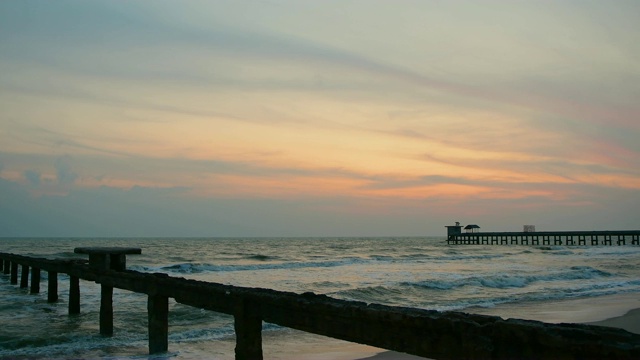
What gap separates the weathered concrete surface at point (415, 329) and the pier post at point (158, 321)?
63.4 inches

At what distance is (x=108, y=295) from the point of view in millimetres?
10633

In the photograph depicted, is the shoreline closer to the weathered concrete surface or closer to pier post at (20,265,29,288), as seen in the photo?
the weathered concrete surface

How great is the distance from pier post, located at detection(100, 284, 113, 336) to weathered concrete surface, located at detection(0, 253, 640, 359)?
14.2 ft

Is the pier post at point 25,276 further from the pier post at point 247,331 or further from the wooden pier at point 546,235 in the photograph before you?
the wooden pier at point 546,235

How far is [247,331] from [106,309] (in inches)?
230

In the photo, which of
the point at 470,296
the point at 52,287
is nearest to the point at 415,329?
the point at 52,287

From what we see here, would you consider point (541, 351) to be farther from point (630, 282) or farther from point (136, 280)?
point (630, 282)

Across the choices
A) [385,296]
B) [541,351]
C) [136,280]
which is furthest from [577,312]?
[541,351]

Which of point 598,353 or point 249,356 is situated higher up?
point 598,353

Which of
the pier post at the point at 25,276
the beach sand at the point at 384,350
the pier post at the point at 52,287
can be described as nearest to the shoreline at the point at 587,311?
the beach sand at the point at 384,350

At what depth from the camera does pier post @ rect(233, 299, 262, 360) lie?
610 cm

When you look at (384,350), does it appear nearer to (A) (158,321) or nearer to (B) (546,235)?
(A) (158,321)

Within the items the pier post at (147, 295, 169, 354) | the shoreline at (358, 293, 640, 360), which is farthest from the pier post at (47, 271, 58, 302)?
the shoreline at (358, 293, 640, 360)

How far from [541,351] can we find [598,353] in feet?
→ 1.25
